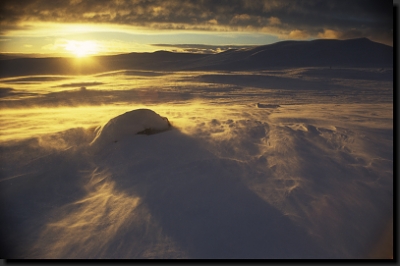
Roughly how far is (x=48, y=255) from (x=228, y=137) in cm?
272

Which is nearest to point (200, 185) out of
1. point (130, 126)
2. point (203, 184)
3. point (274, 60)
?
point (203, 184)

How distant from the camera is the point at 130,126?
15.3 ft

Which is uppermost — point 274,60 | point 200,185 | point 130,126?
point 274,60

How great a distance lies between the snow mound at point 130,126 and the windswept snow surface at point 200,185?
0.06 feet

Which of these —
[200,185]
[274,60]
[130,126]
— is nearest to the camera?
[200,185]

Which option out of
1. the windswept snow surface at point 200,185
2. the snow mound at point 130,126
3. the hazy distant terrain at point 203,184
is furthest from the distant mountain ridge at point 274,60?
the snow mound at point 130,126

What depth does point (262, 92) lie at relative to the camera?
30.8ft

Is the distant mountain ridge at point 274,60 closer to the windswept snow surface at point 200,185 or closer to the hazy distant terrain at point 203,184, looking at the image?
the hazy distant terrain at point 203,184

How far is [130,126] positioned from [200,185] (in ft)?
5.77

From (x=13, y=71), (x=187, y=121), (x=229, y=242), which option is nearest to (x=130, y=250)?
(x=229, y=242)

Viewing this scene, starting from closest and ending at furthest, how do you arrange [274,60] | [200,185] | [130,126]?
[200,185] → [130,126] → [274,60]

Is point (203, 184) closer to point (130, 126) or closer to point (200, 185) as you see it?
point (200, 185)

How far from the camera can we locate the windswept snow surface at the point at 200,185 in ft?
8.98

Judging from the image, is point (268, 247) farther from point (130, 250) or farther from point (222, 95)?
point (222, 95)
